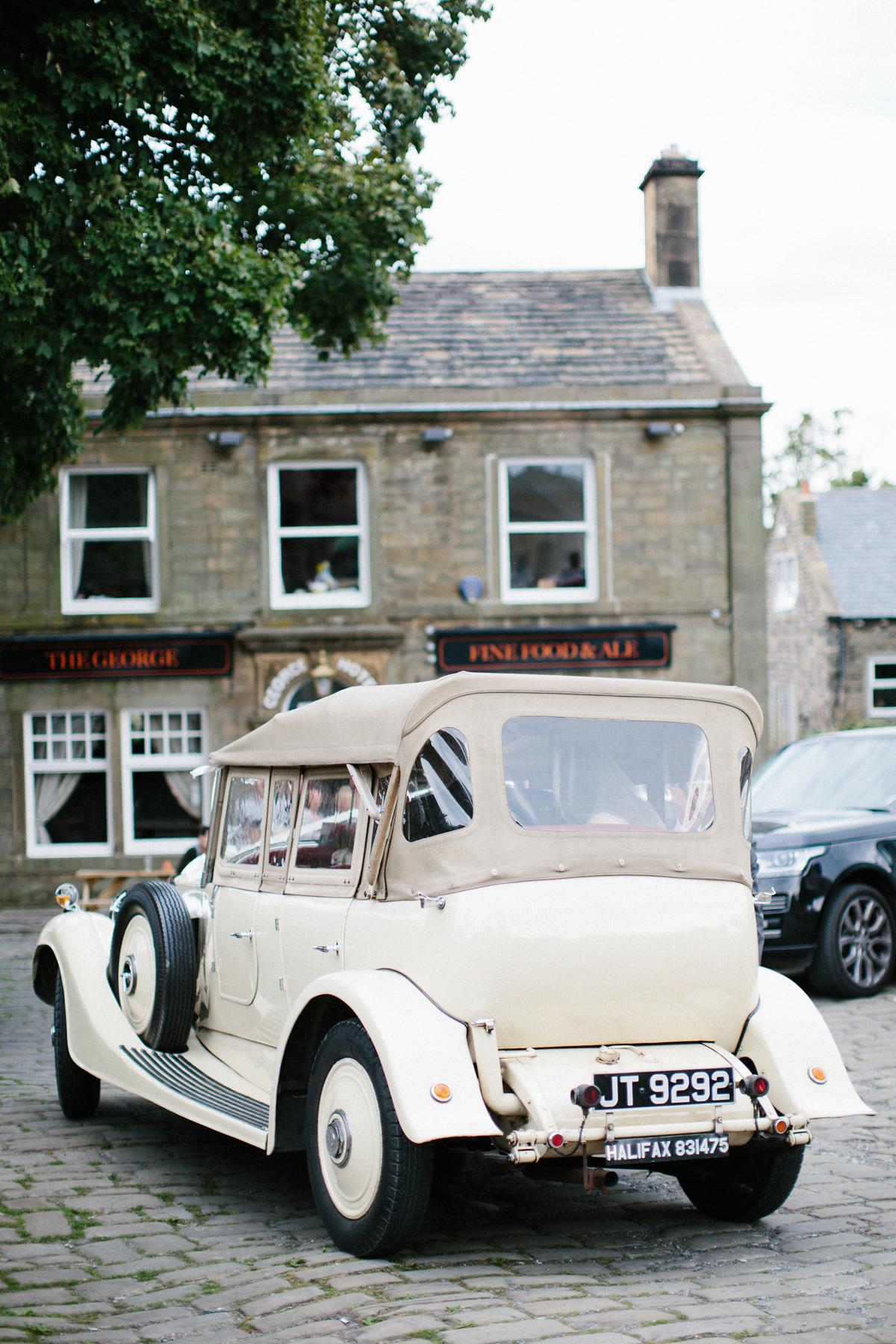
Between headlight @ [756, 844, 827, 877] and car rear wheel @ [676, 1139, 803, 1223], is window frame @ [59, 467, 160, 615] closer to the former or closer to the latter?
headlight @ [756, 844, 827, 877]

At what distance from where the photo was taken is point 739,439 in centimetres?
1875

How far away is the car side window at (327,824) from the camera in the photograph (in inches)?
204

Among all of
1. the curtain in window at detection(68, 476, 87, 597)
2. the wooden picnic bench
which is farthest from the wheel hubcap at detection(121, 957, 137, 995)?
the curtain in window at detection(68, 476, 87, 597)

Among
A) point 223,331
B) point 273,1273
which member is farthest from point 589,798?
point 223,331

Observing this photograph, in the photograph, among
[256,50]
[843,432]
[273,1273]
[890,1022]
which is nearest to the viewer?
[273,1273]

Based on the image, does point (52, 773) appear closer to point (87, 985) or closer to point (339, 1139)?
point (87, 985)

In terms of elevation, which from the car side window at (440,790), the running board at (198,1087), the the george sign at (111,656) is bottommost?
the running board at (198,1087)

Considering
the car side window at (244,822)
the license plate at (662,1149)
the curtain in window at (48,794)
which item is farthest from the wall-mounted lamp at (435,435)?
the license plate at (662,1149)

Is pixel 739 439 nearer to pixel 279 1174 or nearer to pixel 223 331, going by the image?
pixel 223 331

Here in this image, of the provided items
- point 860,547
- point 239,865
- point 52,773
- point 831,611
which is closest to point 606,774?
point 239,865

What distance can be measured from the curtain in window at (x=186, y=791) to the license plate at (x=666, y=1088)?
569 inches

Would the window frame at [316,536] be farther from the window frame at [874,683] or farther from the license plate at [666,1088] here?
the window frame at [874,683]

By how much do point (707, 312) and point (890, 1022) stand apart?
45.4 feet

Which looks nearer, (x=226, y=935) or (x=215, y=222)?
(x=226, y=935)
